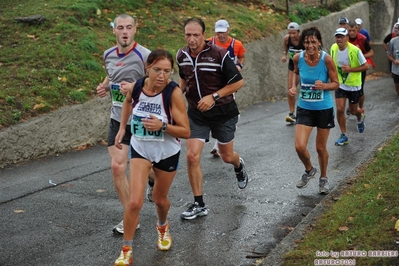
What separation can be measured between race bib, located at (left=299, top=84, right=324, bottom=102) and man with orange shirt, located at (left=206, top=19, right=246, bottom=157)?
2.16 metres

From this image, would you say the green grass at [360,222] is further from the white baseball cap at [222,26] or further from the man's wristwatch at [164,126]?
the white baseball cap at [222,26]

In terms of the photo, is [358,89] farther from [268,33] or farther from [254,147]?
[268,33]

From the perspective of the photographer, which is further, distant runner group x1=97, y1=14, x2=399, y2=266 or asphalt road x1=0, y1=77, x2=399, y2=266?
asphalt road x1=0, y1=77, x2=399, y2=266

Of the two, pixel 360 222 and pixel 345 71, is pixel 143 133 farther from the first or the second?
pixel 345 71

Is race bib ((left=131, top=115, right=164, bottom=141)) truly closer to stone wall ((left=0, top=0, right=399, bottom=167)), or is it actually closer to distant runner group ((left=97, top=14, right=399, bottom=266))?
distant runner group ((left=97, top=14, right=399, bottom=266))

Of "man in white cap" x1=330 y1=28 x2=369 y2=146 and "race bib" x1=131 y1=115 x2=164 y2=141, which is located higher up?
"race bib" x1=131 y1=115 x2=164 y2=141

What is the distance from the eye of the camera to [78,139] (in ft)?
37.9

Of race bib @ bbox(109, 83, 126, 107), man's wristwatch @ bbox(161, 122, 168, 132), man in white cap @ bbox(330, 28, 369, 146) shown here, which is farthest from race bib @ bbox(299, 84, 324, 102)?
man's wristwatch @ bbox(161, 122, 168, 132)

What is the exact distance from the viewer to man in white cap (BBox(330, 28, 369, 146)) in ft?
35.9

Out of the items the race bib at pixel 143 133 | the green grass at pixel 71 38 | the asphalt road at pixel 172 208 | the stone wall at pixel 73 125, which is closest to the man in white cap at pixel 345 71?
the asphalt road at pixel 172 208

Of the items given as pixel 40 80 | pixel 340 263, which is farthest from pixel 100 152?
pixel 340 263

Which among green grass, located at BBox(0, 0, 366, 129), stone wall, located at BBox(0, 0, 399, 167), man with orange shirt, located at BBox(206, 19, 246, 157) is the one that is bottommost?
stone wall, located at BBox(0, 0, 399, 167)

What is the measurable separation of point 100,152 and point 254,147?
2.48m

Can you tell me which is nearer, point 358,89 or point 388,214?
point 388,214
